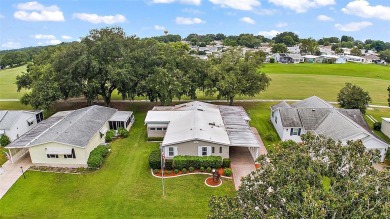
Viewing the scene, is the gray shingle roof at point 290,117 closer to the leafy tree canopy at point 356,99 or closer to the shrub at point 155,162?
the leafy tree canopy at point 356,99

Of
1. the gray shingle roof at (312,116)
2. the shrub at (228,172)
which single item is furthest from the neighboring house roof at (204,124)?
the gray shingle roof at (312,116)

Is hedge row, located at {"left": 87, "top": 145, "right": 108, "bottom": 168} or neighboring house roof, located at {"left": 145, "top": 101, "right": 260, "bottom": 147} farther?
neighboring house roof, located at {"left": 145, "top": 101, "right": 260, "bottom": 147}

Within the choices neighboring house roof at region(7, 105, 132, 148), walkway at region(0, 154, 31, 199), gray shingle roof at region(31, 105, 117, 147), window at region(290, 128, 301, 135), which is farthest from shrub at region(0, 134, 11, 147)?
window at region(290, 128, 301, 135)

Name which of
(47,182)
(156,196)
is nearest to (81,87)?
(47,182)

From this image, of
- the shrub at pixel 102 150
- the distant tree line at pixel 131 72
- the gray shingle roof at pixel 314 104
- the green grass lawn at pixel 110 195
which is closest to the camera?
the green grass lawn at pixel 110 195

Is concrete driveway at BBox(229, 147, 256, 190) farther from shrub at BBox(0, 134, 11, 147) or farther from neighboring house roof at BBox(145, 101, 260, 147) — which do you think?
shrub at BBox(0, 134, 11, 147)
